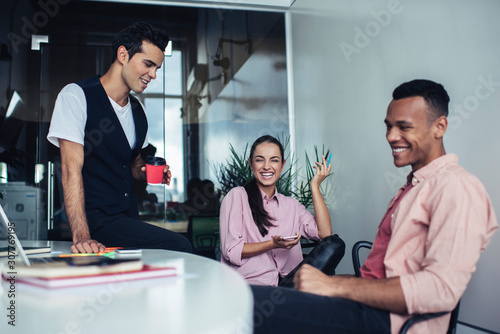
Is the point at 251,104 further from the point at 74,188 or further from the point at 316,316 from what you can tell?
the point at 316,316

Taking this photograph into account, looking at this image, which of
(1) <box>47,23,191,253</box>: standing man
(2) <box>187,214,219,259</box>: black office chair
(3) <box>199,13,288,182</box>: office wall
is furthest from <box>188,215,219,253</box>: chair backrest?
(1) <box>47,23,191,253</box>: standing man

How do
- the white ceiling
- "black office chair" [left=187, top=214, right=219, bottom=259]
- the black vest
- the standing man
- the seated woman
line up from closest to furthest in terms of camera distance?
the standing man → the black vest → the seated woman → "black office chair" [left=187, top=214, right=219, bottom=259] → the white ceiling

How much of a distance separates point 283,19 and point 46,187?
3412 mm

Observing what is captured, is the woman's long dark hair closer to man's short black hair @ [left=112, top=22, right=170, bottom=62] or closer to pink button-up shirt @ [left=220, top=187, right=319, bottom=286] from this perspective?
pink button-up shirt @ [left=220, top=187, right=319, bottom=286]

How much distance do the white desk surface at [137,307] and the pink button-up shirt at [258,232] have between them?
4.72ft

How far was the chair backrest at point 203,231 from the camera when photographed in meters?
4.57

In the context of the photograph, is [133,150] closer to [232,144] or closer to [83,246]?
[83,246]

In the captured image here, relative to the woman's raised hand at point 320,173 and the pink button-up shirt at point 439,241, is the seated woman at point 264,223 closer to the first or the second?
the woman's raised hand at point 320,173

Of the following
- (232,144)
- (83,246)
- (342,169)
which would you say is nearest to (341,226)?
(342,169)

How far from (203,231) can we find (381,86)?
2524 millimetres

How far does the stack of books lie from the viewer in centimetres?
83

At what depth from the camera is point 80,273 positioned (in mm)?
871

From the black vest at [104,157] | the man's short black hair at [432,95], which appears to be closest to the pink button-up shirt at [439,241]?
the man's short black hair at [432,95]

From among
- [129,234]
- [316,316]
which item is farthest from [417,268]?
[129,234]
